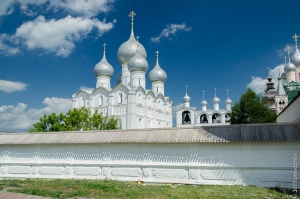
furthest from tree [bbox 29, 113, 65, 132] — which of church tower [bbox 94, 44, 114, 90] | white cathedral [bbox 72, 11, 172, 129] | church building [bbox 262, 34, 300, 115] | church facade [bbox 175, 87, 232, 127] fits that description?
church facade [bbox 175, 87, 232, 127]

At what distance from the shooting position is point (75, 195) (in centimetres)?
843

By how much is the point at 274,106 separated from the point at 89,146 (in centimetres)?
3332

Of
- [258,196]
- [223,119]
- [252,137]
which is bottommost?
[258,196]

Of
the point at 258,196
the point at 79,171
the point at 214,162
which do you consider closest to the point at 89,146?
the point at 79,171

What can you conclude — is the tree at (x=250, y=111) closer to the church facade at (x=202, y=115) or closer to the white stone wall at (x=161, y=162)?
the white stone wall at (x=161, y=162)

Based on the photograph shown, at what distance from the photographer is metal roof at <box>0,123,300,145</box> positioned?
10.1 meters

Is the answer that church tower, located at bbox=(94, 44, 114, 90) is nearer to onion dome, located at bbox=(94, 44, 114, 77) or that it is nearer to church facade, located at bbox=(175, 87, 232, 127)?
onion dome, located at bbox=(94, 44, 114, 77)

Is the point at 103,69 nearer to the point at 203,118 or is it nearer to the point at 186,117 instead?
the point at 186,117

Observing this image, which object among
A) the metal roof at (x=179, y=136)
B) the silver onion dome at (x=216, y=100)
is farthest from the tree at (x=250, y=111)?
the silver onion dome at (x=216, y=100)

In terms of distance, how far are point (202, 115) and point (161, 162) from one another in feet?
159

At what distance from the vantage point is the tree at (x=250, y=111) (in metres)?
25.2

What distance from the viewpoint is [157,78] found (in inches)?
1731

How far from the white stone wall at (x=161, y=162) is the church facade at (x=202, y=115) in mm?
41193

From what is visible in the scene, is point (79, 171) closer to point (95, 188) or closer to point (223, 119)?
point (95, 188)
